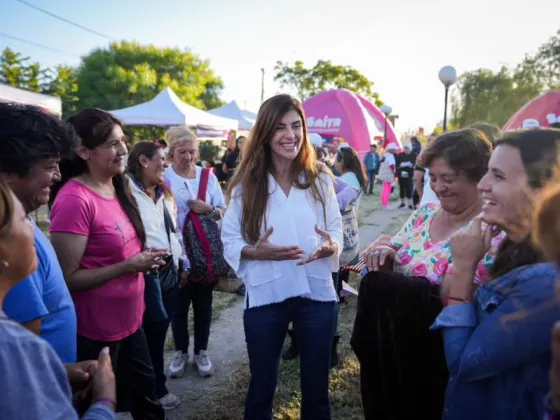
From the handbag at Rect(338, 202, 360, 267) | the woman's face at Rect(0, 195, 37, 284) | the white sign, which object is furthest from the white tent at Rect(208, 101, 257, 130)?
the woman's face at Rect(0, 195, 37, 284)

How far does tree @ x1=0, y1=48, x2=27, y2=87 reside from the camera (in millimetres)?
28203

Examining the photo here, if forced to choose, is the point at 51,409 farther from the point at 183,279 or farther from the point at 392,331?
the point at 183,279

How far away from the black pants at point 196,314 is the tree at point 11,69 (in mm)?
30338

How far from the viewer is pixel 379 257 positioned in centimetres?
199

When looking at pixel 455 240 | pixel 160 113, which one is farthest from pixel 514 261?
pixel 160 113

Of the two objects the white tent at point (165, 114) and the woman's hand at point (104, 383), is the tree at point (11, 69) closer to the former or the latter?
the white tent at point (165, 114)

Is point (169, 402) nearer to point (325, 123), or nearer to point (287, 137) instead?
point (287, 137)

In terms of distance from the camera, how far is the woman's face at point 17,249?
0.97 meters

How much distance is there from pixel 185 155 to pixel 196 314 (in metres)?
1.35

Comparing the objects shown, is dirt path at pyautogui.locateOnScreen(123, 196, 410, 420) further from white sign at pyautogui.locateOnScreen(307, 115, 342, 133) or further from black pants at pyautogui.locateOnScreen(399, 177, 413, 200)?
white sign at pyautogui.locateOnScreen(307, 115, 342, 133)

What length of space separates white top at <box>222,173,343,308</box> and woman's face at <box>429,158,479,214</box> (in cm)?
59

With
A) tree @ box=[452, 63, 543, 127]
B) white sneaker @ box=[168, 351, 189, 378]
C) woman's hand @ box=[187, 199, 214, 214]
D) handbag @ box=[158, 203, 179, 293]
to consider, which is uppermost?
tree @ box=[452, 63, 543, 127]

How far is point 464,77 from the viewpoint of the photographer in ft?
113

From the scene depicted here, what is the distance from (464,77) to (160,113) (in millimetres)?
29381
